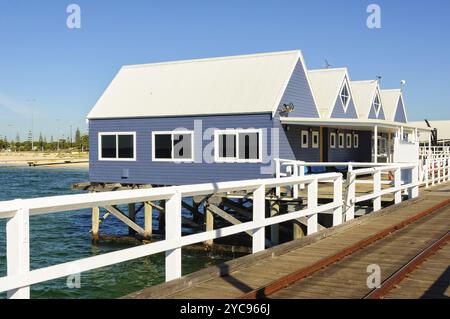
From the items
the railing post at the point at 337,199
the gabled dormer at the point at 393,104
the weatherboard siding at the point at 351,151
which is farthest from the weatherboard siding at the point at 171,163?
the gabled dormer at the point at 393,104

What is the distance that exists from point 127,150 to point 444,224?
15.1 m

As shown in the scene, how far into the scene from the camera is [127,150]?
25141 mm

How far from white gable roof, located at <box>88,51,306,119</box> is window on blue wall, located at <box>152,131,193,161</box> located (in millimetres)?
840

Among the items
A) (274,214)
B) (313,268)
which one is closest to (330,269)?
(313,268)

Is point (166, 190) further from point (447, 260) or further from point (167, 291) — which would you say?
point (447, 260)

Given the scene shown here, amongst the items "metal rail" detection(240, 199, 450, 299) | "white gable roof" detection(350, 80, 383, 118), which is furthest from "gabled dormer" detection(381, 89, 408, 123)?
"metal rail" detection(240, 199, 450, 299)

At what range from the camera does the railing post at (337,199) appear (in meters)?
12.0

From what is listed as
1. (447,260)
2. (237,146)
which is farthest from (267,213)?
(447,260)

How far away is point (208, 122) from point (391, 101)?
23760mm

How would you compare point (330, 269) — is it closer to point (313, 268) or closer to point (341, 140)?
point (313, 268)

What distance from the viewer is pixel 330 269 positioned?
7988mm

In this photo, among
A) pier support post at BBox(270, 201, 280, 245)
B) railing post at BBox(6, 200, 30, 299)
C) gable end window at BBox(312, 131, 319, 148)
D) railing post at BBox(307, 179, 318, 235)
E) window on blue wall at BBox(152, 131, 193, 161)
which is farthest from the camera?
gable end window at BBox(312, 131, 319, 148)

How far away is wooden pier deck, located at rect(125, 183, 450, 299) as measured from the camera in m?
6.52

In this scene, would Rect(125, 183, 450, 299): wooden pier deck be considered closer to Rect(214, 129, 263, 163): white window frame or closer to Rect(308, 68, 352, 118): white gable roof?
Rect(214, 129, 263, 163): white window frame
